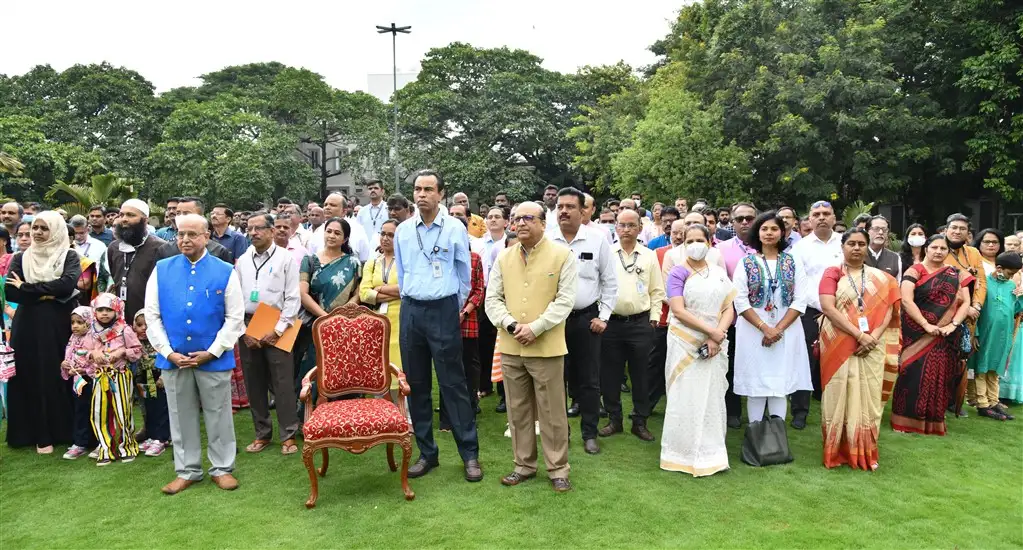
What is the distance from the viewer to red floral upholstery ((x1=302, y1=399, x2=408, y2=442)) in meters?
4.20

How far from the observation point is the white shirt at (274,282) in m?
5.23

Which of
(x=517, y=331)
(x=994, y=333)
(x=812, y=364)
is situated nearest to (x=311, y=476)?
(x=517, y=331)

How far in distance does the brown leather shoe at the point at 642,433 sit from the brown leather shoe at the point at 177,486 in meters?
3.27

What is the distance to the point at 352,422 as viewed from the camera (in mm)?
4230

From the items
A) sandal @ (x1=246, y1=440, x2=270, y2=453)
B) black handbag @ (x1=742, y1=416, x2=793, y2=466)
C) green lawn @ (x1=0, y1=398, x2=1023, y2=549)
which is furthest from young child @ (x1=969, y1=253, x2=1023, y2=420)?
sandal @ (x1=246, y1=440, x2=270, y2=453)

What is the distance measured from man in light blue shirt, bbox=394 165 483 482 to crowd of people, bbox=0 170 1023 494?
15 millimetres

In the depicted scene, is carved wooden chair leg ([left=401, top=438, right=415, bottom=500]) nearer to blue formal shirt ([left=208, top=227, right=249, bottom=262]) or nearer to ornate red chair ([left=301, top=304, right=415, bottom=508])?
ornate red chair ([left=301, top=304, right=415, bottom=508])

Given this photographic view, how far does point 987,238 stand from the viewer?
21.7 ft

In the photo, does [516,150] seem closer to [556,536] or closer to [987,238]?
[987,238]

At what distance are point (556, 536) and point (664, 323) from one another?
2.88 meters

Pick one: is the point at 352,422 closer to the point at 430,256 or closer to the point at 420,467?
the point at 420,467

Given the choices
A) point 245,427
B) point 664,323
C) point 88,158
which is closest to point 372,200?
point 245,427

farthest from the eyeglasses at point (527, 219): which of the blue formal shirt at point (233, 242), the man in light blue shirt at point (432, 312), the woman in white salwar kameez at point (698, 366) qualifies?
the blue formal shirt at point (233, 242)

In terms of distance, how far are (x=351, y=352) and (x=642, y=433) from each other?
2.40m
